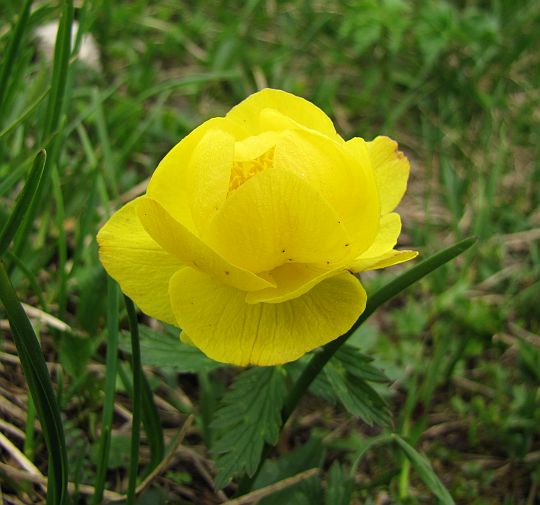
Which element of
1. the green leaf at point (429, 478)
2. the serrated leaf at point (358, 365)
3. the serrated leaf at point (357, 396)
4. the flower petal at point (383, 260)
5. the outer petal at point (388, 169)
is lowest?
the green leaf at point (429, 478)

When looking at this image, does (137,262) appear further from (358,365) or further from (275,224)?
(358,365)

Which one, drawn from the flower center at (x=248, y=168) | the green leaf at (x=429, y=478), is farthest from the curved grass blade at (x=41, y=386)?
the green leaf at (x=429, y=478)

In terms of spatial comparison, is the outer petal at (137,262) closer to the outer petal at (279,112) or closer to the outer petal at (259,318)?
the outer petal at (259,318)

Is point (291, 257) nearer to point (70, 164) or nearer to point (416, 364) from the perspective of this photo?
point (416, 364)

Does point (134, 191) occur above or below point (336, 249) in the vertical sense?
below

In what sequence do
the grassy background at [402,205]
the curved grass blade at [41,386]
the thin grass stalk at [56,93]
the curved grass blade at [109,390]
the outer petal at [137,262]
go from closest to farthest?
the curved grass blade at [41,386] < the outer petal at [137,262] < the curved grass blade at [109,390] < the thin grass stalk at [56,93] < the grassy background at [402,205]

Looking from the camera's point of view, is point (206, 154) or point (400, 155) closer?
point (206, 154)

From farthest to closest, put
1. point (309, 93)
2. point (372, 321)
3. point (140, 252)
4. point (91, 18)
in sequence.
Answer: point (309, 93) → point (372, 321) → point (91, 18) → point (140, 252)

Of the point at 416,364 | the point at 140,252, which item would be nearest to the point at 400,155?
the point at 140,252
